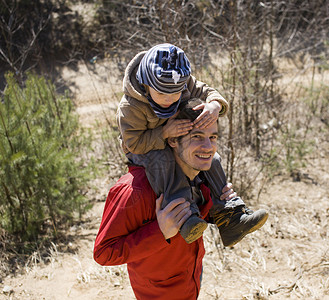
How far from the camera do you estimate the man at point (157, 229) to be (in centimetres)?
177

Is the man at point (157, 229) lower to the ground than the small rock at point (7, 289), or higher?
higher

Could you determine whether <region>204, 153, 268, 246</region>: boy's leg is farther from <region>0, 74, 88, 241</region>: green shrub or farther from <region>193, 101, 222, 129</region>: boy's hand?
<region>0, 74, 88, 241</region>: green shrub

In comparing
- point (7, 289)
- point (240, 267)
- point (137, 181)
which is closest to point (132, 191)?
point (137, 181)

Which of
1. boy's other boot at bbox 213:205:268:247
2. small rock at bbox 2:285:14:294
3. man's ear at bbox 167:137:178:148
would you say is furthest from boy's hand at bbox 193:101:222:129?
small rock at bbox 2:285:14:294

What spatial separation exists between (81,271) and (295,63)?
34.2ft

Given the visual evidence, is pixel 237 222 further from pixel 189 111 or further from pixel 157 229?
pixel 189 111

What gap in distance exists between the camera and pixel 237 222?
82.1 inches

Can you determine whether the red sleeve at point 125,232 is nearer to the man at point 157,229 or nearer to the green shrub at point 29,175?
the man at point 157,229

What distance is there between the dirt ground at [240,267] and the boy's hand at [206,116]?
213cm

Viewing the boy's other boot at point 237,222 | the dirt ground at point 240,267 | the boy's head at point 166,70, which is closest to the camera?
the boy's head at point 166,70

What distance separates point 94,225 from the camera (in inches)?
191

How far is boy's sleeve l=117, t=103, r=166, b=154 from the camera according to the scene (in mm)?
1898

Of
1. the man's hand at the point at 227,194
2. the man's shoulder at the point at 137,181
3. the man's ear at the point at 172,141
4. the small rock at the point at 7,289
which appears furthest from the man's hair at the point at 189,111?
the small rock at the point at 7,289

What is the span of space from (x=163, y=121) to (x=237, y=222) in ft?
2.37
